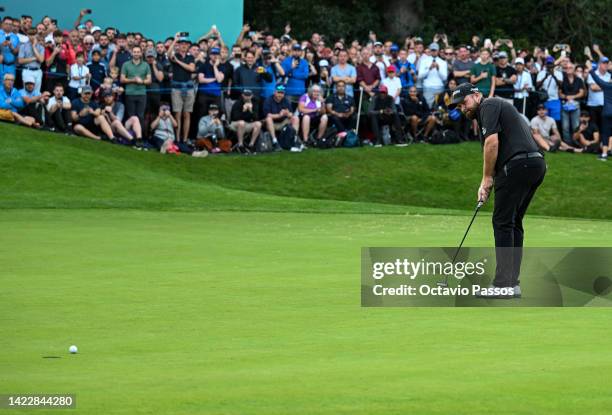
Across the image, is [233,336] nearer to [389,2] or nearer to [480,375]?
[480,375]

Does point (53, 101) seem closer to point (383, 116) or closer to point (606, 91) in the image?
point (383, 116)

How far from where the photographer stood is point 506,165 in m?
12.0

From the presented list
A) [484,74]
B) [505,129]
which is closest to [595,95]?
[484,74]

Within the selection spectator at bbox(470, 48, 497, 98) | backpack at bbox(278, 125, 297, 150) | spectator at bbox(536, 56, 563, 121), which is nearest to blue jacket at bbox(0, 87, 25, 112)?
backpack at bbox(278, 125, 297, 150)

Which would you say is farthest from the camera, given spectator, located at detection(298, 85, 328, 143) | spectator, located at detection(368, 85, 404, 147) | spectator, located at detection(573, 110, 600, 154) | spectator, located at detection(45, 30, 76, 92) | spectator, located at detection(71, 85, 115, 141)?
spectator, located at detection(573, 110, 600, 154)

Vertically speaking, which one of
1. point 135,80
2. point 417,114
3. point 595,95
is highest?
point 135,80

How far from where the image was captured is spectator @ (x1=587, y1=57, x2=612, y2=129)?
3244 centimetres

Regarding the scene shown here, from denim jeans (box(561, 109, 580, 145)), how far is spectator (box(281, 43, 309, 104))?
7.01 metres

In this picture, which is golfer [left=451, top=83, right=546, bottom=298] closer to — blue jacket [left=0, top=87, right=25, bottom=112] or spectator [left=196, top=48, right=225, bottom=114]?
blue jacket [left=0, top=87, right=25, bottom=112]

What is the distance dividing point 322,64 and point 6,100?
800 centimetres

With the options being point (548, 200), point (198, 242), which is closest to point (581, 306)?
point (198, 242)

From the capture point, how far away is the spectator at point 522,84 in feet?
108

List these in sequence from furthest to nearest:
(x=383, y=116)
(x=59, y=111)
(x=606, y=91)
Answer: (x=383, y=116) < (x=606, y=91) < (x=59, y=111)

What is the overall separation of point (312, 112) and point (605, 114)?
Answer: 7587mm
